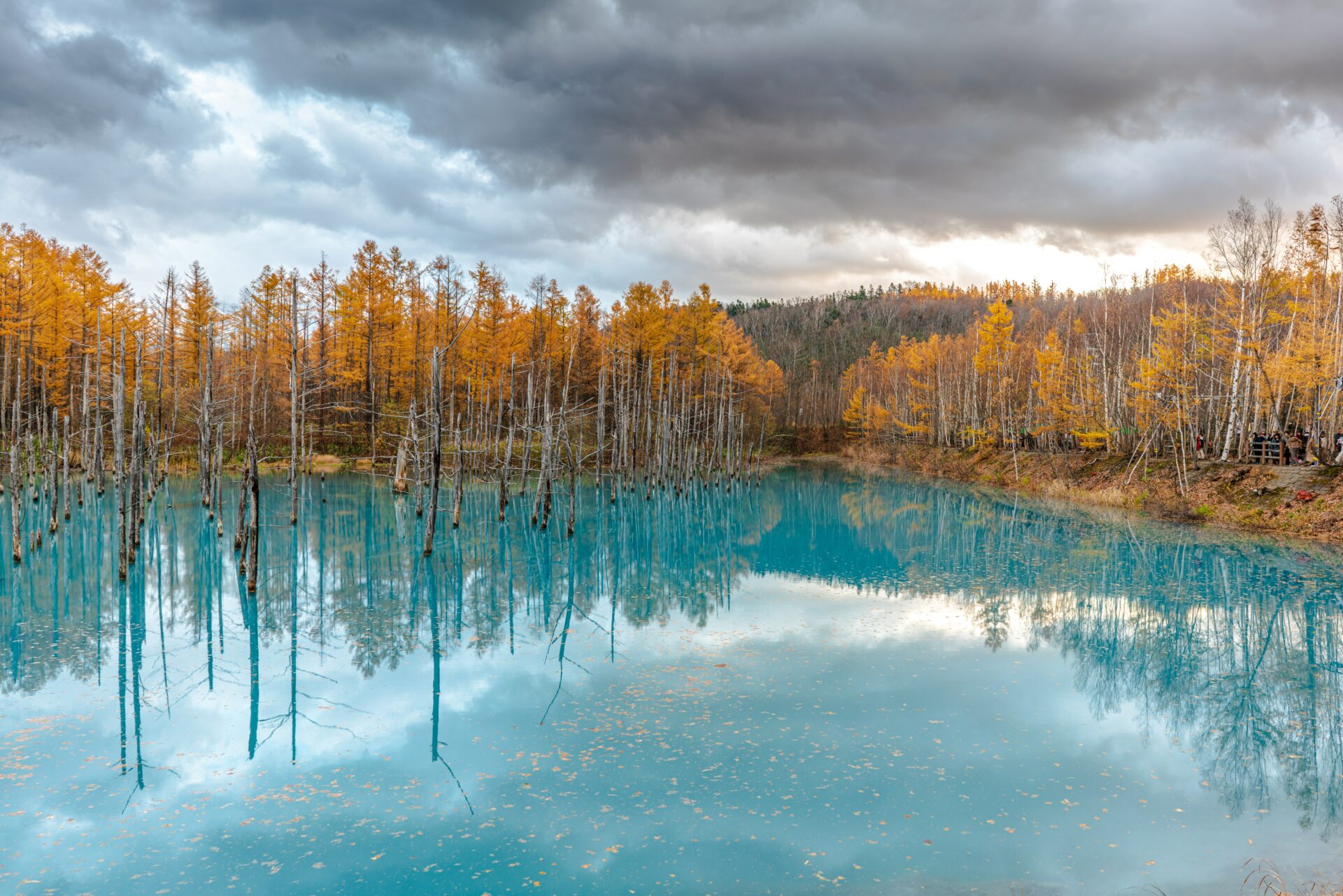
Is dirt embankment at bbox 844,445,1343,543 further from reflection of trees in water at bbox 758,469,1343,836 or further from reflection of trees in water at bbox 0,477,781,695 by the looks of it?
reflection of trees in water at bbox 0,477,781,695

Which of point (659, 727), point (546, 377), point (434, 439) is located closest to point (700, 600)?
point (434, 439)

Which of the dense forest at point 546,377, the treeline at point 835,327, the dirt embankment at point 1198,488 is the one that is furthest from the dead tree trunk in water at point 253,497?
the treeline at point 835,327

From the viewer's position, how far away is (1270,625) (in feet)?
53.6

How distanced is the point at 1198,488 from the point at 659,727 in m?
30.8

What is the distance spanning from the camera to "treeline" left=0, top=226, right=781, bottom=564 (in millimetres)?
37188

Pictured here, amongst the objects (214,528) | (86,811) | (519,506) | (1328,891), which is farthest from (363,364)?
(1328,891)

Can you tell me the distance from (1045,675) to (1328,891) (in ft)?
21.3

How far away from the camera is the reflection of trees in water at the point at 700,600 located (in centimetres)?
1168

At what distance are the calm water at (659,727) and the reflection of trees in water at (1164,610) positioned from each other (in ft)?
0.31

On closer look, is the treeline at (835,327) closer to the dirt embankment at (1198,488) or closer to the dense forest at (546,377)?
the dense forest at (546,377)

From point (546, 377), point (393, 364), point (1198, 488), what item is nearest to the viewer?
point (1198, 488)

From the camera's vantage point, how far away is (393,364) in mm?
50969

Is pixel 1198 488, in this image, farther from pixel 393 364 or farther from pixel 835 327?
pixel 835 327

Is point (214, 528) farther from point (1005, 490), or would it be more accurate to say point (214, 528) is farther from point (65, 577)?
point (1005, 490)
